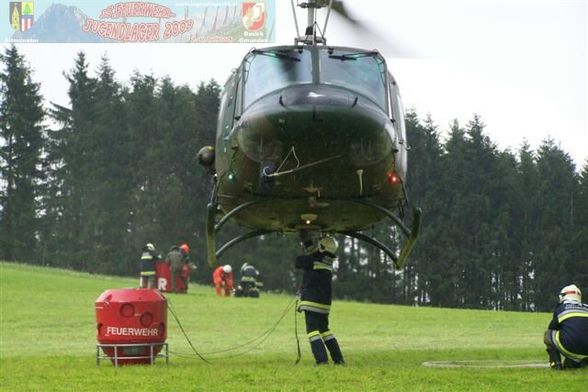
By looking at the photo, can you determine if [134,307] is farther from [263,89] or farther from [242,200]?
[263,89]

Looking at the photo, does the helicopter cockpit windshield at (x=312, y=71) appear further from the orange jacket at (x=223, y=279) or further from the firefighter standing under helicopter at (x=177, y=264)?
the orange jacket at (x=223, y=279)

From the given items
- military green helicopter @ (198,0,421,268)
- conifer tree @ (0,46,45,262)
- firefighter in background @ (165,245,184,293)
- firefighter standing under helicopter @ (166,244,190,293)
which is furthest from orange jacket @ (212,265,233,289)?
conifer tree @ (0,46,45,262)

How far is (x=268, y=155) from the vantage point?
12.5 m

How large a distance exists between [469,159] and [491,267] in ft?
24.7

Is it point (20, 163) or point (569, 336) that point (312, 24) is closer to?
point (569, 336)

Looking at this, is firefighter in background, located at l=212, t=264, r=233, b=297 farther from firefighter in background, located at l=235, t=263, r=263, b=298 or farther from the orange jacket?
firefighter in background, located at l=235, t=263, r=263, b=298

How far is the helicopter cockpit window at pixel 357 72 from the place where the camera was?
12.9 metres

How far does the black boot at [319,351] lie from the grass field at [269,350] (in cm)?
34

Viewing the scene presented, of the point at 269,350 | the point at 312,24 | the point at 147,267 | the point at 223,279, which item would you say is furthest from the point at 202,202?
the point at 312,24

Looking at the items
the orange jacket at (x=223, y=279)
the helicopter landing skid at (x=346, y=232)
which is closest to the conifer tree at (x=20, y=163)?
the orange jacket at (x=223, y=279)

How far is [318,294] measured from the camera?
44.6 feet

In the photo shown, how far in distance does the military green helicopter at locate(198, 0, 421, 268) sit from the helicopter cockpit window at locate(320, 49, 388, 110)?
0.01 m

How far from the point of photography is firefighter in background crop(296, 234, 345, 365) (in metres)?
13.6

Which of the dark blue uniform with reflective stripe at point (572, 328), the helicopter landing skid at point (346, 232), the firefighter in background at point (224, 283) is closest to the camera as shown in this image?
the dark blue uniform with reflective stripe at point (572, 328)
